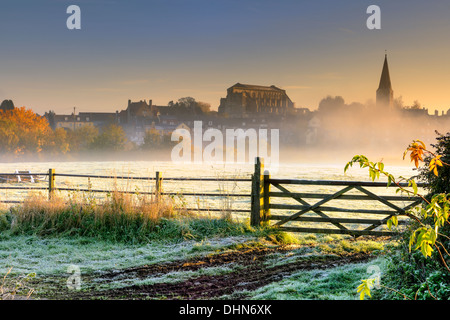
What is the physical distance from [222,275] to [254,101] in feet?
272

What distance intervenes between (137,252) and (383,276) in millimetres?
4413

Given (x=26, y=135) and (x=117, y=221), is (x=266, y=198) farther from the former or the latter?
(x=26, y=135)

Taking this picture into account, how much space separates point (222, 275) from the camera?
21.5ft

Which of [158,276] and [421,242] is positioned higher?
[421,242]

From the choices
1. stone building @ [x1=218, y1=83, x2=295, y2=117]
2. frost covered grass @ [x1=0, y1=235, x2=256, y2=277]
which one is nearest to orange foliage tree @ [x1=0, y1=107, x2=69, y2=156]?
stone building @ [x1=218, y1=83, x2=295, y2=117]

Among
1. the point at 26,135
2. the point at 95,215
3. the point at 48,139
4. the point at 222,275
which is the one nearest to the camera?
the point at 222,275

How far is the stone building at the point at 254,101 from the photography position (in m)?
85.2

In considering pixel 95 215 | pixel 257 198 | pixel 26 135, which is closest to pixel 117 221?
pixel 95 215

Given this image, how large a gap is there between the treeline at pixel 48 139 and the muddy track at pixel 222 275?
57.8m

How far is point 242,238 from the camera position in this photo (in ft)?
28.3

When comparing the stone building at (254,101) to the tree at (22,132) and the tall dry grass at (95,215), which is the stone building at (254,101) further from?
the tall dry grass at (95,215)

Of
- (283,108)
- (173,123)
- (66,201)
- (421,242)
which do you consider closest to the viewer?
(421,242)
